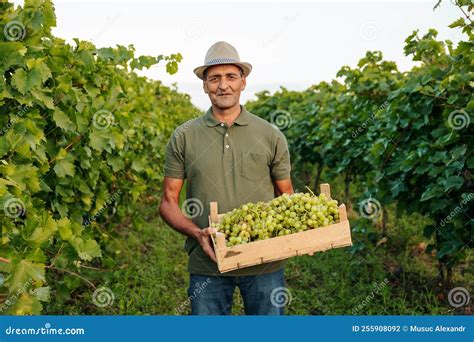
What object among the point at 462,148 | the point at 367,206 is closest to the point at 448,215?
the point at 462,148

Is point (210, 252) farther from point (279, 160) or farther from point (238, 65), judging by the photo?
point (238, 65)

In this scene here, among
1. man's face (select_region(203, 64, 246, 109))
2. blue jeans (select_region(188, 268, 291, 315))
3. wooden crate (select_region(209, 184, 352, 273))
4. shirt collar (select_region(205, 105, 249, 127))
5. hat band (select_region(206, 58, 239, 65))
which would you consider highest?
hat band (select_region(206, 58, 239, 65))

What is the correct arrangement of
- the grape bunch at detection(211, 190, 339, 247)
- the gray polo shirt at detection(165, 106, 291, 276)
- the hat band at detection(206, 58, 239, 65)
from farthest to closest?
1. the gray polo shirt at detection(165, 106, 291, 276)
2. the hat band at detection(206, 58, 239, 65)
3. the grape bunch at detection(211, 190, 339, 247)

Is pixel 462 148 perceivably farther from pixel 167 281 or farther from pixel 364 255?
pixel 167 281

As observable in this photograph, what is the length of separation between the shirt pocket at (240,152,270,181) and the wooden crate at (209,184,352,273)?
414mm

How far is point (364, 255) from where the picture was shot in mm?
7434

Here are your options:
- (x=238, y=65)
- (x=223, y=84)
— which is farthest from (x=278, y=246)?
(x=238, y=65)

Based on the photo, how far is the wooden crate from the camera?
2885mm

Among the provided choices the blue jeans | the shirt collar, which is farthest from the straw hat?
the blue jeans

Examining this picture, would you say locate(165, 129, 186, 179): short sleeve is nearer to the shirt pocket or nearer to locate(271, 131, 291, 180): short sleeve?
the shirt pocket

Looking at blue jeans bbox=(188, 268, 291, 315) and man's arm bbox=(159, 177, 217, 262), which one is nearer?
man's arm bbox=(159, 177, 217, 262)

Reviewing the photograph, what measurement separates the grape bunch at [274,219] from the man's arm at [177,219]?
0.33 feet

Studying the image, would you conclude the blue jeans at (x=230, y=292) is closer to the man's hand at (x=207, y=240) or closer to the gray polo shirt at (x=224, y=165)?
the gray polo shirt at (x=224, y=165)

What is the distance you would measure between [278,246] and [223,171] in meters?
0.67
